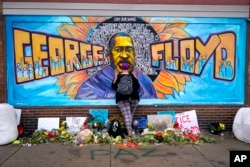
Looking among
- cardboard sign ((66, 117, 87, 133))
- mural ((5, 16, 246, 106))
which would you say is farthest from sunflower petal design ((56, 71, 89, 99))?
cardboard sign ((66, 117, 87, 133))

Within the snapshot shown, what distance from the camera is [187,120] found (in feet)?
25.1

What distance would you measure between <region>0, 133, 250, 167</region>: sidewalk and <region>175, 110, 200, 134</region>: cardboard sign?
0.99m

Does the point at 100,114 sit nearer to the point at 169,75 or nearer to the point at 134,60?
the point at 134,60

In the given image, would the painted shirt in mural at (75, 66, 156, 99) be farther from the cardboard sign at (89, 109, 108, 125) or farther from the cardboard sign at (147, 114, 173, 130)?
the cardboard sign at (147, 114, 173, 130)

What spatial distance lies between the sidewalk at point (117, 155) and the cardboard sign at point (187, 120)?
3.24 feet

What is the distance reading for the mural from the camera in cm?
749

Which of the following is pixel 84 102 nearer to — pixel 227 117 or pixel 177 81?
pixel 177 81

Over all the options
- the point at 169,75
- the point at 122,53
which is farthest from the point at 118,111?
the point at 169,75

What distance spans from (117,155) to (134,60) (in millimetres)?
2603

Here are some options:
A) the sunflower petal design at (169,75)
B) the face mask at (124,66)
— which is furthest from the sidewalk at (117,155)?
the face mask at (124,66)

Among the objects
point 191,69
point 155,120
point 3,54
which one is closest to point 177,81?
point 191,69

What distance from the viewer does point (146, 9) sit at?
7520mm

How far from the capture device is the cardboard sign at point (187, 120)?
7.61 meters

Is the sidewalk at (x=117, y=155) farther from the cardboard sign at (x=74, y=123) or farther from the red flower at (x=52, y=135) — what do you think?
the cardboard sign at (x=74, y=123)
